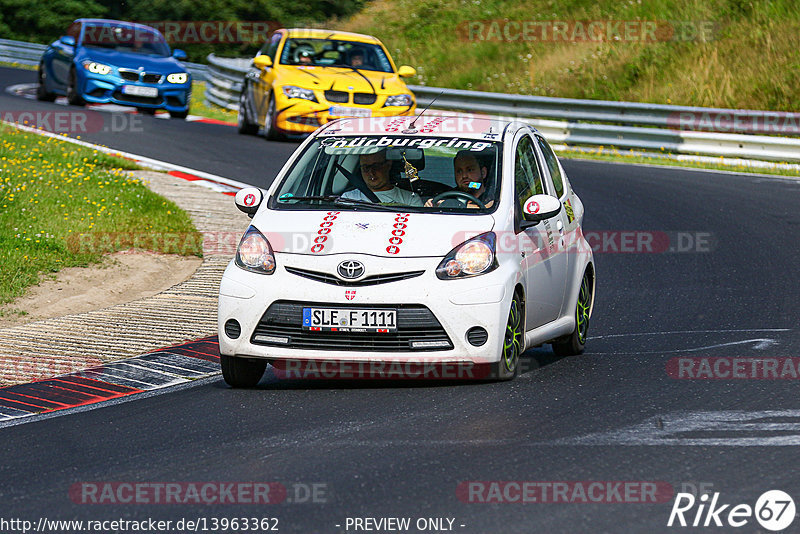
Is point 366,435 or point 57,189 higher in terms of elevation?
point 366,435

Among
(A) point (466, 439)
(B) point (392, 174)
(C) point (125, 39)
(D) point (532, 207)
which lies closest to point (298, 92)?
(C) point (125, 39)

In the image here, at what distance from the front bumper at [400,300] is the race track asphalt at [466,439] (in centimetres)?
24

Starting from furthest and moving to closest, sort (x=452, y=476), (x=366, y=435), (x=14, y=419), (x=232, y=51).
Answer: (x=232, y=51), (x=14, y=419), (x=366, y=435), (x=452, y=476)

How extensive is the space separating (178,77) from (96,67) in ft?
4.95

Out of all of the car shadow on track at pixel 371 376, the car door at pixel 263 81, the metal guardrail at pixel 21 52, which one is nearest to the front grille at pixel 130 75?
the car door at pixel 263 81

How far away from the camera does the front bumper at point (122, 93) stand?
79.3 feet

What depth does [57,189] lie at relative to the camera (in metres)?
14.8

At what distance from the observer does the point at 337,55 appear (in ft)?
73.3

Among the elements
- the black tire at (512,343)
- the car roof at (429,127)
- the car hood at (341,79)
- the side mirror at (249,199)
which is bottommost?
the car hood at (341,79)

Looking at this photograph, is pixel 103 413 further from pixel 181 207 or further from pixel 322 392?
pixel 181 207

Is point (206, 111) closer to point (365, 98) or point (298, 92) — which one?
point (298, 92)

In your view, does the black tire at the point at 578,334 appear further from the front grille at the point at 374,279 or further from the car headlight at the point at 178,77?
the car headlight at the point at 178,77

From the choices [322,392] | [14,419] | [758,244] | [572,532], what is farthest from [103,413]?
[758,244]

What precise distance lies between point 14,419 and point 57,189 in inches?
311
